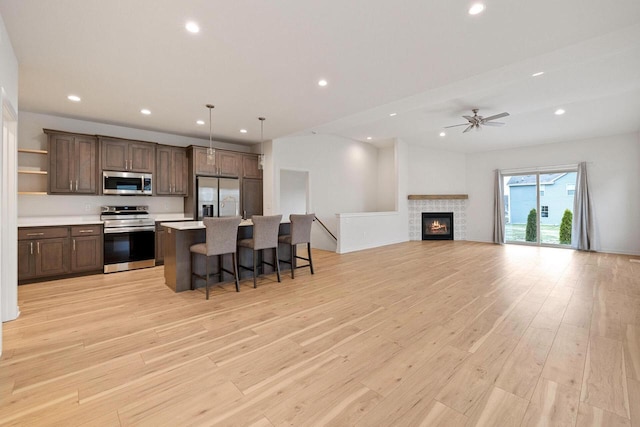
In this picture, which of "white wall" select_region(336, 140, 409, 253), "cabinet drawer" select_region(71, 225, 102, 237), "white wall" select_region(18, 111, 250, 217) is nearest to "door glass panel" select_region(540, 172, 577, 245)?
"white wall" select_region(336, 140, 409, 253)

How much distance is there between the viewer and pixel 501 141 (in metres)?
7.39

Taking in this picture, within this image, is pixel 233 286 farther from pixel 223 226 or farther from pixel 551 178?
pixel 551 178

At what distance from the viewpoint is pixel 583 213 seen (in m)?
6.92

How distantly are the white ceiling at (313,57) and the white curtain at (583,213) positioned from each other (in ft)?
7.69

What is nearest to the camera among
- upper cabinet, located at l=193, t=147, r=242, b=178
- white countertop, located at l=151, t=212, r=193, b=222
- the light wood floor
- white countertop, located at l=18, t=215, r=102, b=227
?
the light wood floor

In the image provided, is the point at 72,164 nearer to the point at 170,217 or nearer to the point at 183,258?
the point at 170,217

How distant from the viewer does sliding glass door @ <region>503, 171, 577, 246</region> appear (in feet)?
24.4

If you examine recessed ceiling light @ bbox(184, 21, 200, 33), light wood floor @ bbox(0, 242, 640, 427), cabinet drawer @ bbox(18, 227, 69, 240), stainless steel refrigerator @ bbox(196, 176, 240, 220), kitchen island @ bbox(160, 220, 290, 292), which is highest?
recessed ceiling light @ bbox(184, 21, 200, 33)

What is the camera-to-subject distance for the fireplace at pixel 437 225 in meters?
8.96

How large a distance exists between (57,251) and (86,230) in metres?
0.46

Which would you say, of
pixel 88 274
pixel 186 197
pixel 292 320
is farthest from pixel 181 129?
pixel 292 320

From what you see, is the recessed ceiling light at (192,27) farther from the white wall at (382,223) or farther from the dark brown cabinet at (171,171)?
the white wall at (382,223)

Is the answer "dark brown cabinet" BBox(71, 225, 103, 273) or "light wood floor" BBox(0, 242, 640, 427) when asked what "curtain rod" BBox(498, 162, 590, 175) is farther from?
"dark brown cabinet" BBox(71, 225, 103, 273)

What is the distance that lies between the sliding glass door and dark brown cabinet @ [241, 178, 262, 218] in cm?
724
